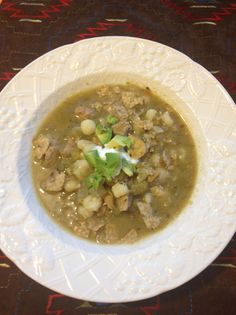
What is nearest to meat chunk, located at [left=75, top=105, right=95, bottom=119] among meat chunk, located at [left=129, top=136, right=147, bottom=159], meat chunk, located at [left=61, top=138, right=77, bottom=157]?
meat chunk, located at [left=61, top=138, right=77, bottom=157]

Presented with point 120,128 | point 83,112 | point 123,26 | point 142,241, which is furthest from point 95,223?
point 123,26

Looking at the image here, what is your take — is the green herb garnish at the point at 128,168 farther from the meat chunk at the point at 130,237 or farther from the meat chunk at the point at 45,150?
the meat chunk at the point at 45,150

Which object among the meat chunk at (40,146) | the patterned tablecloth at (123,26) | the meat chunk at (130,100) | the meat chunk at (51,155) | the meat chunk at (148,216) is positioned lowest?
the meat chunk at (148,216)

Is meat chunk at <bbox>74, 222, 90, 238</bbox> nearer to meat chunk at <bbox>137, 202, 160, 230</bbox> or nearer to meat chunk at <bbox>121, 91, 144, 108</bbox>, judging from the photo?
meat chunk at <bbox>137, 202, 160, 230</bbox>

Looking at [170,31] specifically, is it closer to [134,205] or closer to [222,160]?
[222,160]

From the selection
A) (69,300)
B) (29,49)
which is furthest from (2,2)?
(69,300)

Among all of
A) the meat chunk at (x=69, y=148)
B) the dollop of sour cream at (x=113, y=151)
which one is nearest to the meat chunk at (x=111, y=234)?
the dollop of sour cream at (x=113, y=151)
